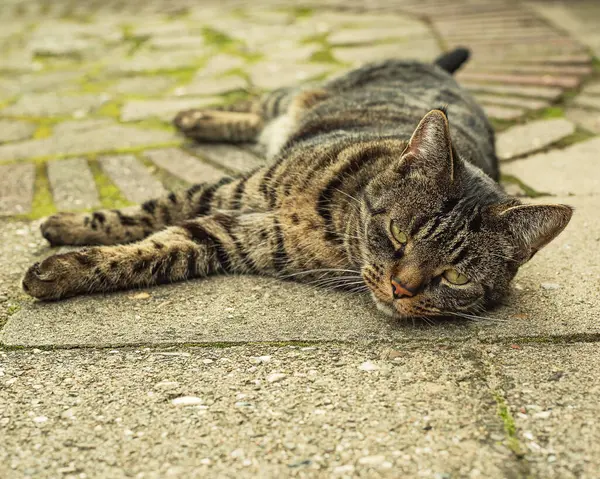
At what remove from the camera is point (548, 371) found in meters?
1.94

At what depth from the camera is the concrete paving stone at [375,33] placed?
20.3 ft

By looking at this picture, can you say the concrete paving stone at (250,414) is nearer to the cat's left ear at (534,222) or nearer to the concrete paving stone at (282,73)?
the cat's left ear at (534,222)

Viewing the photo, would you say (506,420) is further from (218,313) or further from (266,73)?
(266,73)

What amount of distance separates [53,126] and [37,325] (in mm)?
2376

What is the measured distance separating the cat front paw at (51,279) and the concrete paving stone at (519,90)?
3339mm

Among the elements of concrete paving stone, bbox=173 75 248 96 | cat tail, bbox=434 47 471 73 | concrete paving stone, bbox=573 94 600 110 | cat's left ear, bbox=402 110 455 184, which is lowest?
concrete paving stone, bbox=173 75 248 96

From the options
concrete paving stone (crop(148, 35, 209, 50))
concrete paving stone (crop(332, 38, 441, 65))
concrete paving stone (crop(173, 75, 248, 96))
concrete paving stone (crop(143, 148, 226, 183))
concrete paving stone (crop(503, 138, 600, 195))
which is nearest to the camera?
concrete paving stone (crop(503, 138, 600, 195))

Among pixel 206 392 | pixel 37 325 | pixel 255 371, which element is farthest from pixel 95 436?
pixel 37 325

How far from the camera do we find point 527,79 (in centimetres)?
482

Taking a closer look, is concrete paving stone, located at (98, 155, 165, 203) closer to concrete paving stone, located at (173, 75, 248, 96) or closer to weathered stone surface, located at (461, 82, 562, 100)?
concrete paving stone, located at (173, 75, 248, 96)

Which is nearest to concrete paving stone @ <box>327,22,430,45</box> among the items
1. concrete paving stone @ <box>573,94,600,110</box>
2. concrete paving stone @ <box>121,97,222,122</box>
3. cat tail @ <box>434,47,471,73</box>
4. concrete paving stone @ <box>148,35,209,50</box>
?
concrete paving stone @ <box>148,35,209,50</box>

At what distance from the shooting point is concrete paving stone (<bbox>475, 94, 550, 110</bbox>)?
173 inches

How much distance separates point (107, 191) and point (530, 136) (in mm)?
2411

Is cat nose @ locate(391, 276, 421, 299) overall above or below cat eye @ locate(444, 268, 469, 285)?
below
